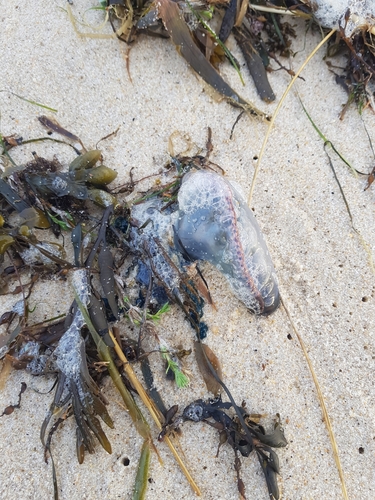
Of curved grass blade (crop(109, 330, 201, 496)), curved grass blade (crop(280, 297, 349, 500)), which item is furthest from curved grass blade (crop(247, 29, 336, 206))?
curved grass blade (crop(109, 330, 201, 496))

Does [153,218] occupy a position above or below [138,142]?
below

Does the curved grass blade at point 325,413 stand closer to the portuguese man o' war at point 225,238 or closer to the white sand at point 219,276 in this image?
the white sand at point 219,276

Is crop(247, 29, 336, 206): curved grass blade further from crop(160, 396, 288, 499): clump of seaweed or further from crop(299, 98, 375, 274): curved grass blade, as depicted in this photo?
crop(160, 396, 288, 499): clump of seaweed

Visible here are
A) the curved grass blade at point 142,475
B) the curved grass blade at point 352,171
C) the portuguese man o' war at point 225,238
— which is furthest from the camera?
the curved grass blade at point 352,171

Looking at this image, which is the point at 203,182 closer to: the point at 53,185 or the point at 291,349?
the point at 53,185

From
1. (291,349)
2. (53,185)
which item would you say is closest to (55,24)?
(53,185)

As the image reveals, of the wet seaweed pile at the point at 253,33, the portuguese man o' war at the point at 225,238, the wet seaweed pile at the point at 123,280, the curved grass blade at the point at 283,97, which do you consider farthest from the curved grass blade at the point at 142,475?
the wet seaweed pile at the point at 253,33

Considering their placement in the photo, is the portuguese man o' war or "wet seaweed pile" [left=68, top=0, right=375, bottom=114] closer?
the portuguese man o' war
